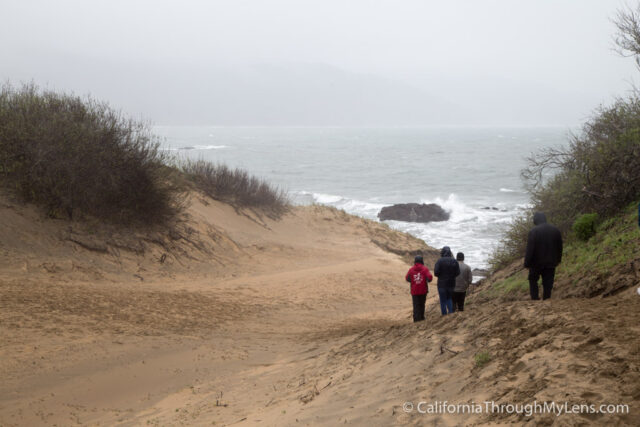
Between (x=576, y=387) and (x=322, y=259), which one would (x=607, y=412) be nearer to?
(x=576, y=387)

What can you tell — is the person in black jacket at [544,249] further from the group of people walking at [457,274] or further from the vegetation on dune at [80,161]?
the vegetation on dune at [80,161]

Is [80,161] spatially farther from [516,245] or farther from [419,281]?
[516,245]

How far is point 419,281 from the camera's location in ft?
29.0

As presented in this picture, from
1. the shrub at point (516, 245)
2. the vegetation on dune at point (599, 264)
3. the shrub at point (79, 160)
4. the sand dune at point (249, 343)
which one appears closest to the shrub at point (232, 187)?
the shrub at point (79, 160)

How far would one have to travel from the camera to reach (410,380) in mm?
5324

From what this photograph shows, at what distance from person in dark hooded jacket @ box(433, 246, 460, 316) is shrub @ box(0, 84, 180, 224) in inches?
437

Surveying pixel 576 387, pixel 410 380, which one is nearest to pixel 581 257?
pixel 410 380

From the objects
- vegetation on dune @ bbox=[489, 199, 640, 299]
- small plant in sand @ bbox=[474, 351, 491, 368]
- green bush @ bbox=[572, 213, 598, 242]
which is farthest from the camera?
green bush @ bbox=[572, 213, 598, 242]

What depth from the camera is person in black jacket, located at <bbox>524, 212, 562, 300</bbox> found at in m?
7.38

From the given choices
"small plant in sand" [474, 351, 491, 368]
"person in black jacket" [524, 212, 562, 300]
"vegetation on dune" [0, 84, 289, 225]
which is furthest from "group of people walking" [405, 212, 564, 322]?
"vegetation on dune" [0, 84, 289, 225]

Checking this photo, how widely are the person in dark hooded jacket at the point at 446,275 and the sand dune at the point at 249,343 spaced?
49 centimetres

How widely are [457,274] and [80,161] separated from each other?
11.8 metres

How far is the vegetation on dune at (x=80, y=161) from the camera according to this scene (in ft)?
47.8

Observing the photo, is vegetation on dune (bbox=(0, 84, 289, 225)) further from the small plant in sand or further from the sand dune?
the small plant in sand
